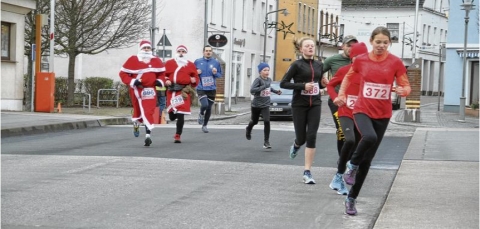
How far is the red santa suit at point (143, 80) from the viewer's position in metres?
17.2

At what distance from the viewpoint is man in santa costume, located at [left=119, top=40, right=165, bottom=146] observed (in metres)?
17.2

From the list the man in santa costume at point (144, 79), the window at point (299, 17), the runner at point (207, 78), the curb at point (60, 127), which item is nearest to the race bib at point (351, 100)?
the man in santa costume at point (144, 79)

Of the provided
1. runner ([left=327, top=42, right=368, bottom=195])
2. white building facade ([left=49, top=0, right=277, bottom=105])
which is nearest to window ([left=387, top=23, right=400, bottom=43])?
white building facade ([left=49, top=0, right=277, bottom=105])

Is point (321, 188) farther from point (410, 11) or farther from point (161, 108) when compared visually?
point (410, 11)

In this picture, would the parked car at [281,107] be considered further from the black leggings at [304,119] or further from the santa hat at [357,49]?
the santa hat at [357,49]

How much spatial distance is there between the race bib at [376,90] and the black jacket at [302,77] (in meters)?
2.88

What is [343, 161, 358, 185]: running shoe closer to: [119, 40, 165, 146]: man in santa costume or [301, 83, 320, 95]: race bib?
[301, 83, 320, 95]: race bib

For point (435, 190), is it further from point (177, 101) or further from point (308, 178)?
point (177, 101)

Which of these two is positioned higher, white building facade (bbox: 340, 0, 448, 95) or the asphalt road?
white building facade (bbox: 340, 0, 448, 95)

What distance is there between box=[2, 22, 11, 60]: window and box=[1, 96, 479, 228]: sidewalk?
22.1ft

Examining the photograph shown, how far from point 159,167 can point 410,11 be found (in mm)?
77451

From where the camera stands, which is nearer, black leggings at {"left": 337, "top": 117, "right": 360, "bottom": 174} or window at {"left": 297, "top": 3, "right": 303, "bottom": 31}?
black leggings at {"left": 337, "top": 117, "right": 360, "bottom": 174}

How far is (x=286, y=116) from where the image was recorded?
33500 mm

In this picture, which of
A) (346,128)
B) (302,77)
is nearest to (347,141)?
(346,128)
